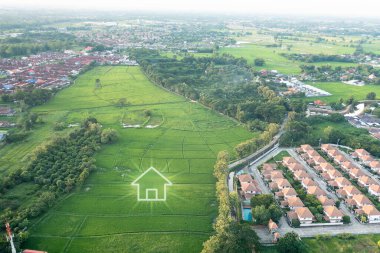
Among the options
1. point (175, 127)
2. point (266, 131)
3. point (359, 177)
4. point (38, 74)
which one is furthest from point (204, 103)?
point (38, 74)

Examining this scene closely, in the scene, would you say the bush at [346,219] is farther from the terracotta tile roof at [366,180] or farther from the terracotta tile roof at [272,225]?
the terracotta tile roof at [366,180]

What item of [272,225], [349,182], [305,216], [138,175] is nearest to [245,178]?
[305,216]

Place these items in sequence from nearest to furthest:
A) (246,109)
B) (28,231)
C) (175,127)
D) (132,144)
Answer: (28,231)
(132,144)
(175,127)
(246,109)

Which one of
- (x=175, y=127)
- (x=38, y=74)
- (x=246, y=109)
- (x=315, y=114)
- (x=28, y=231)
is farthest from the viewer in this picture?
(x=38, y=74)

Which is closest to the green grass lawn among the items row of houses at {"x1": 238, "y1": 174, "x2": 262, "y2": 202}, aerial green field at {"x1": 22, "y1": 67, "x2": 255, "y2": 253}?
row of houses at {"x1": 238, "y1": 174, "x2": 262, "y2": 202}

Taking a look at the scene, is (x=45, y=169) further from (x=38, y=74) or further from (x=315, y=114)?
(x=38, y=74)

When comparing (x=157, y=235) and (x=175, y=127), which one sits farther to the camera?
(x=175, y=127)
